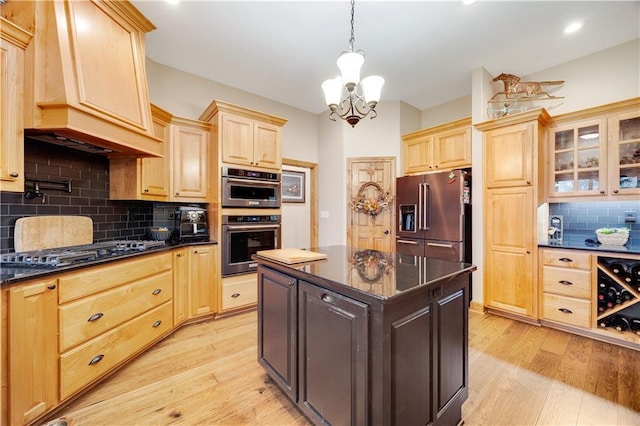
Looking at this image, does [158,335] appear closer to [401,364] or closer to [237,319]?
[237,319]

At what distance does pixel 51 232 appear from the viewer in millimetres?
2025

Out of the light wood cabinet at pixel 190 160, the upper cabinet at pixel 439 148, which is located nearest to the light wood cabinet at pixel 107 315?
the light wood cabinet at pixel 190 160

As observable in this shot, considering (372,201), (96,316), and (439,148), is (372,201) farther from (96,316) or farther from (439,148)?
(96,316)

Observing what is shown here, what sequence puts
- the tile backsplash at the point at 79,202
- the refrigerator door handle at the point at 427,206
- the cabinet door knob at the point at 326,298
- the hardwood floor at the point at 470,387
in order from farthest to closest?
the refrigerator door handle at the point at 427,206, the tile backsplash at the point at 79,202, the hardwood floor at the point at 470,387, the cabinet door knob at the point at 326,298

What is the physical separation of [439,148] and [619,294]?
234cm

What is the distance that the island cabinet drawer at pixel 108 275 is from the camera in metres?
1.61

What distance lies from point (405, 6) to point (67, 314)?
3.34 m

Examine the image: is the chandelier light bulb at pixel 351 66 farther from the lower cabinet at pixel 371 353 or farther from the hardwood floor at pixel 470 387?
the hardwood floor at pixel 470 387

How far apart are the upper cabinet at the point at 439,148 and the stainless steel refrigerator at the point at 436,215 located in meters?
0.25

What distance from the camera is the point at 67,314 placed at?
1.60 metres

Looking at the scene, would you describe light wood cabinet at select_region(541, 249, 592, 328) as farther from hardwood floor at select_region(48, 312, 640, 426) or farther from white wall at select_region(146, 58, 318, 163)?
white wall at select_region(146, 58, 318, 163)

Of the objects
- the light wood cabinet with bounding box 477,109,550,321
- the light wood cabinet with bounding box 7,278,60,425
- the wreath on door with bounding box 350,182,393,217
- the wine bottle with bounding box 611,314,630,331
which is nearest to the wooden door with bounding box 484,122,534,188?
the light wood cabinet with bounding box 477,109,550,321

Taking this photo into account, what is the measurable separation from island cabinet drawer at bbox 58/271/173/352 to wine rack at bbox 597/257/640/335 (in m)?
4.09

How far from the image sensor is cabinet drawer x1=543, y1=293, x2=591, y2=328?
250 centimetres
